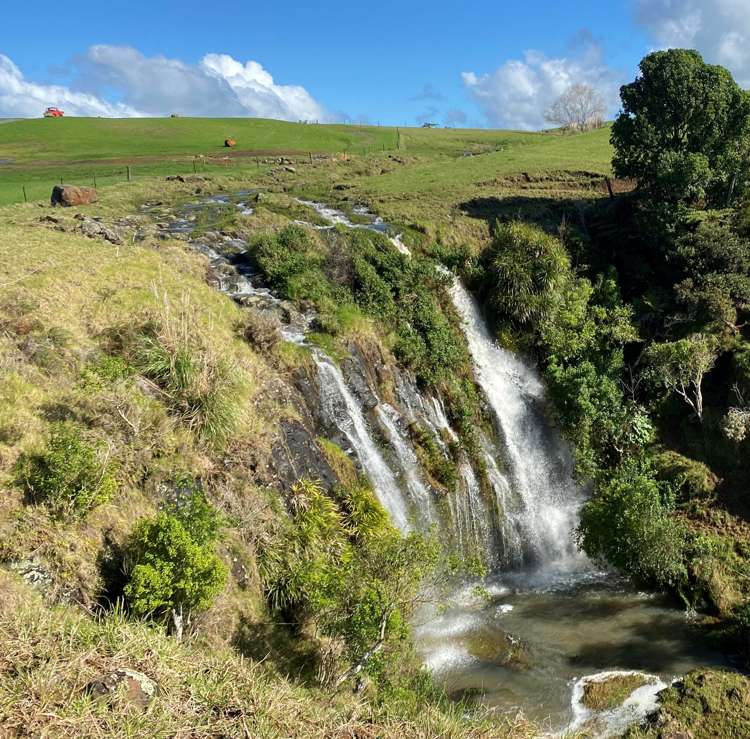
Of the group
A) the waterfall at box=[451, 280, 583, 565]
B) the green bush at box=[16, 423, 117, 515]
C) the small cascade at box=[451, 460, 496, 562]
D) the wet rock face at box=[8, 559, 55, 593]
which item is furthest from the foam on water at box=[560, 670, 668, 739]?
the green bush at box=[16, 423, 117, 515]

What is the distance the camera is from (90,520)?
11.5 metres

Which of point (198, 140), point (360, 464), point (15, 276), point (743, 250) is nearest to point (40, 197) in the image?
point (15, 276)

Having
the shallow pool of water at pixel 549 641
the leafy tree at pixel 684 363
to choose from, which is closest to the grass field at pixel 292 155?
the leafy tree at pixel 684 363

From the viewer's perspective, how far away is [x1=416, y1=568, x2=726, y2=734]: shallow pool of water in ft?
45.7

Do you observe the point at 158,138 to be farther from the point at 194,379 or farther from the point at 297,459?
the point at 297,459

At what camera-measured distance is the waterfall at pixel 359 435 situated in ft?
57.5

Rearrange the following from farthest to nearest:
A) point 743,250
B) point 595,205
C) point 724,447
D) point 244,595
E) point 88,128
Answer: point 88,128 < point 595,205 < point 743,250 < point 724,447 < point 244,595

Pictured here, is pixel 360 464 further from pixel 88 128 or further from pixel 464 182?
pixel 88 128

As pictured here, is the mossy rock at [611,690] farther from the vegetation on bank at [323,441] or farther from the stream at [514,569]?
the vegetation on bank at [323,441]

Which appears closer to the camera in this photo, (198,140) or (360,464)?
(360,464)

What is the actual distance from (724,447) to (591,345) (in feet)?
22.1

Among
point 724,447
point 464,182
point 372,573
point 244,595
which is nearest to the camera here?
point 372,573

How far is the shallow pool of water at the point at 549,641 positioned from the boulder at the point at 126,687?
7159mm

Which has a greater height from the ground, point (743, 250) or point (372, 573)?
point (743, 250)
